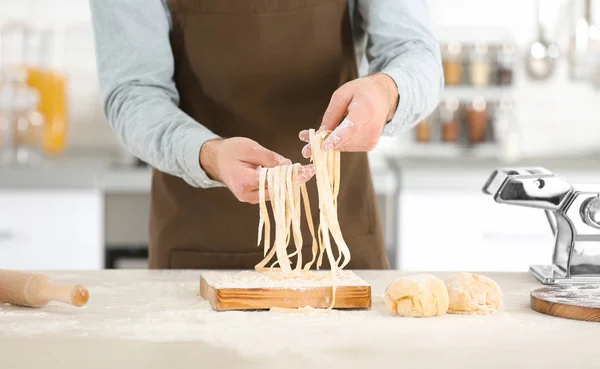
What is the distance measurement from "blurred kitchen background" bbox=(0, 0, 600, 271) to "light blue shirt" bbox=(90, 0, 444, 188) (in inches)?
44.5

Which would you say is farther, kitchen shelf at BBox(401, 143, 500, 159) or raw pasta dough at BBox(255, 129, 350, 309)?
kitchen shelf at BBox(401, 143, 500, 159)

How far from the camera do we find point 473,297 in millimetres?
1235

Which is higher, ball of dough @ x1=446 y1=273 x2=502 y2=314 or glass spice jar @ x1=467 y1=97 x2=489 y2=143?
glass spice jar @ x1=467 y1=97 x2=489 y2=143

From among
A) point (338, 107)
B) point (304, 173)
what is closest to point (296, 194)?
point (304, 173)

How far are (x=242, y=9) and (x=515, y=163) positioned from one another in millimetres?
1654

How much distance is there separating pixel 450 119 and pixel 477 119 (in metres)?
0.10

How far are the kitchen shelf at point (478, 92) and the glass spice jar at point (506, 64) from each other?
3 cm

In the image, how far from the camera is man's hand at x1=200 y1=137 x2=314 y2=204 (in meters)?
1.33

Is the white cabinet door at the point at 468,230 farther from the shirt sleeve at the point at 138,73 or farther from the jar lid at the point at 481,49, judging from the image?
the shirt sleeve at the point at 138,73

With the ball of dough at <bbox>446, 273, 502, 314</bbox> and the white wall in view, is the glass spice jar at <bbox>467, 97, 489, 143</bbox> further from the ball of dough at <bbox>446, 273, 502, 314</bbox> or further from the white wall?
the ball of dough at <bbox>446, 273, 502, 314</bbox>

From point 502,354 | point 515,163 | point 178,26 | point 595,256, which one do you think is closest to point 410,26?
point 178,26

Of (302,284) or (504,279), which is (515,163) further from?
(302,284)

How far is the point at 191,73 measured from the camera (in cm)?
188

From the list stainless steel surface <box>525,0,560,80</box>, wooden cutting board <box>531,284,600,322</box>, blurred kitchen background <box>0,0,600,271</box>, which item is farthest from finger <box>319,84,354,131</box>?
stainless steel surface <box>525,0,560,80</box>
